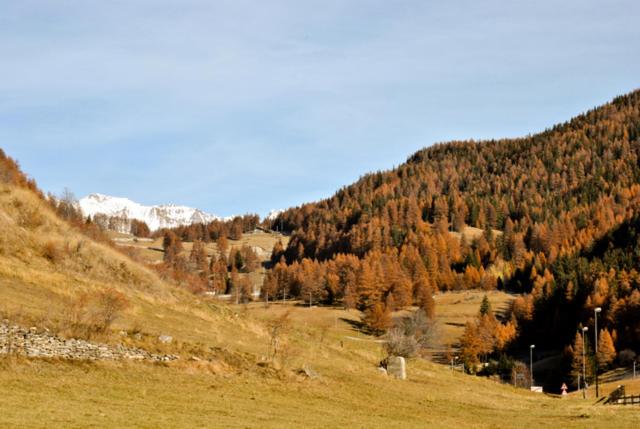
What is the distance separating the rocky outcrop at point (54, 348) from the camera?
28797 mm

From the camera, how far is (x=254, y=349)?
155 ft

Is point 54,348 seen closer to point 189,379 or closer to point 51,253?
point 189,379

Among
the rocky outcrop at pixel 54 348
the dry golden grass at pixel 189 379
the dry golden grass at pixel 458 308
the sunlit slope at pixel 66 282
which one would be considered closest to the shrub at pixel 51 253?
the sunlit slope at pixel 66 282

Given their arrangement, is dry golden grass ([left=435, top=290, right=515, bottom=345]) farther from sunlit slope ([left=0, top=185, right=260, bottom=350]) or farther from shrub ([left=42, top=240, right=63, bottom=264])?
shrub ([left=42, top=240, right=63, bottom=264])

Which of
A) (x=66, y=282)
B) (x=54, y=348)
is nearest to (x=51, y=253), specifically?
(x=66, y=282)

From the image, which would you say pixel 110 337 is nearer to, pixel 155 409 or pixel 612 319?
pixel 155 409

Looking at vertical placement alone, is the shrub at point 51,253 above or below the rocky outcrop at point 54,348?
above

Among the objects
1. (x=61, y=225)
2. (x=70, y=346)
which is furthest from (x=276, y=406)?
(x=61, y=225)

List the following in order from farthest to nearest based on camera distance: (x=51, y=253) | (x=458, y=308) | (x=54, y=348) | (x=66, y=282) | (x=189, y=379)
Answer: (x=458, y=308) → (x=51, y=253) → (x=66, y=282) → (x=189, y=379) → (x=54, y=348)

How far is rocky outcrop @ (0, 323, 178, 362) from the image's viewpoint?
28.8 metres

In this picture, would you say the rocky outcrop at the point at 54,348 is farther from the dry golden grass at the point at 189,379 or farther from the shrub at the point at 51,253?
the shrub at the point at 51,253

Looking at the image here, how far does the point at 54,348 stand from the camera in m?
30.3

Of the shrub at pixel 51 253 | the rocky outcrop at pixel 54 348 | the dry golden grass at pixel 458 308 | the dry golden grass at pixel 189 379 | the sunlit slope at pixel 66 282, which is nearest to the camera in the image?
the dry golden grass at pixel 189 379

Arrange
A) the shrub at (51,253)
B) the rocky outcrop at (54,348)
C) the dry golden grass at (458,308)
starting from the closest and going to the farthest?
the rocky outcrop at (54,348), the shrub at (51,253), the dry golden grass at (458,308)
